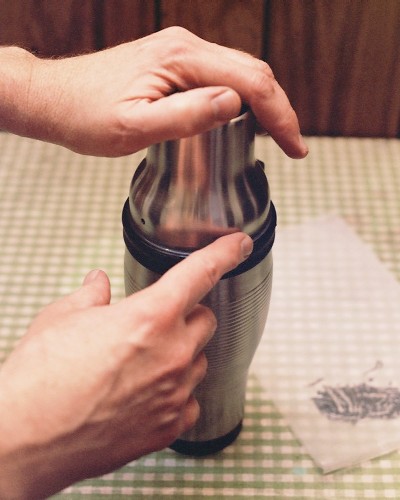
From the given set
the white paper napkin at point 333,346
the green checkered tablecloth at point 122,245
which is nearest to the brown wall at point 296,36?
the green checkered tablecloth at point 122,245

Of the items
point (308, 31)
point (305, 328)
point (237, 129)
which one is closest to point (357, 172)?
point (308, 31)

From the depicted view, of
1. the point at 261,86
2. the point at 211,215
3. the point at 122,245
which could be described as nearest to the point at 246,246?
the point at 211,215

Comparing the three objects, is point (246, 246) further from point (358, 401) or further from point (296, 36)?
point (296, 36)

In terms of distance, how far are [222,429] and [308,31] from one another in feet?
2.73

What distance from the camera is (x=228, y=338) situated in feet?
2.56

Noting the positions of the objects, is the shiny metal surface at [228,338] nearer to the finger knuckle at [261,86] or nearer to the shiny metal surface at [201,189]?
the shiny metal surface at [201,189]

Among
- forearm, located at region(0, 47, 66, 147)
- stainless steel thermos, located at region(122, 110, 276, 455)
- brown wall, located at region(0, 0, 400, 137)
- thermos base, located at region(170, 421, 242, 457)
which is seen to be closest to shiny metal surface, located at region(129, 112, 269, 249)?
stainless steel thermos, located at region(122, 110, 276, 455)

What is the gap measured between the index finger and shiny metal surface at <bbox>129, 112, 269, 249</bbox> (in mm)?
30

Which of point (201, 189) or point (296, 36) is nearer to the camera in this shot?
point (201, 189)

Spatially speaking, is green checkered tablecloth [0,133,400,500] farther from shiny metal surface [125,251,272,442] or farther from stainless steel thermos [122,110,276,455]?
stainless steel thermos [122,110,276,455]

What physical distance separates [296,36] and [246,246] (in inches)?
32.5

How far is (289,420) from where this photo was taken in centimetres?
95

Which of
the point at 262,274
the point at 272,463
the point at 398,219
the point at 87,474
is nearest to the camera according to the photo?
the point at 87,474

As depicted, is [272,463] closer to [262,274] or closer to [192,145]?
[262,274]
